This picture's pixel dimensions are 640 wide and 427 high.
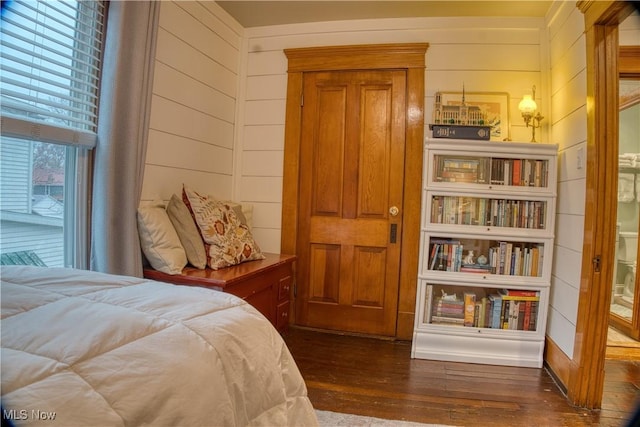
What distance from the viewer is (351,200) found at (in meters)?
3.00

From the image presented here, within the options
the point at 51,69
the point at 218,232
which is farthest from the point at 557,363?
the point at 51,69

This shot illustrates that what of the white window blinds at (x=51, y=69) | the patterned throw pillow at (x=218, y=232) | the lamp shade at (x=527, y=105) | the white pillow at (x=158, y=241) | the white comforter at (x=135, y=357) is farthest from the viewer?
the lamp shade at (x=527, y=105)

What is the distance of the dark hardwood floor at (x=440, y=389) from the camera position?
188cm

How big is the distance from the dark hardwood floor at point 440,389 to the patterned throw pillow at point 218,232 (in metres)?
0.82

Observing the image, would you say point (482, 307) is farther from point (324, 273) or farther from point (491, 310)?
point (324, 273)

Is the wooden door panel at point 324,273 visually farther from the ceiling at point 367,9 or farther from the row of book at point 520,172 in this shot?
the ceiling at point 367,9

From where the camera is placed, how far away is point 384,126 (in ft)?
9.66

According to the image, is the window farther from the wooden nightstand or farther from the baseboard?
the baseboard

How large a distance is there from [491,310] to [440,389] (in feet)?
2.49

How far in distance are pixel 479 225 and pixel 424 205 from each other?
408 mm

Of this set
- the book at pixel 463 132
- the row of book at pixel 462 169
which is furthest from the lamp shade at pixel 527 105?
the row of book at pixel 462 169

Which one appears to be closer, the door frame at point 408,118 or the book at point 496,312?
the book at point 496,312

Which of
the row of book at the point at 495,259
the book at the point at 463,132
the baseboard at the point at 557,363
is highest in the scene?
the book at the point at 463,132

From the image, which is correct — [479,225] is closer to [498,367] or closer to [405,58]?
[498,367]
